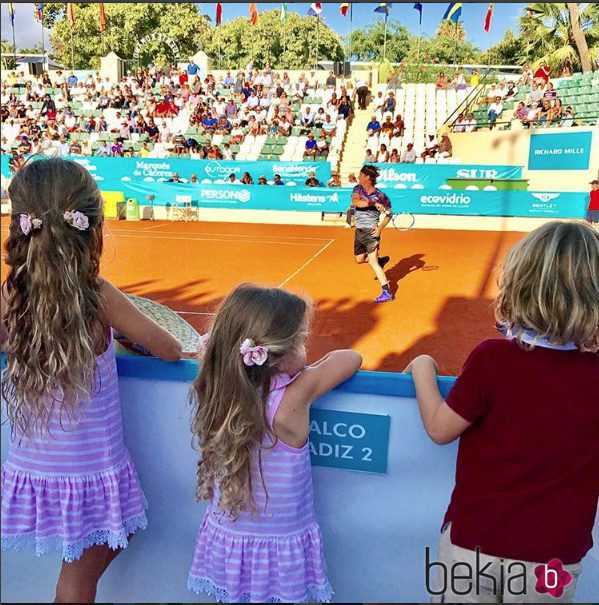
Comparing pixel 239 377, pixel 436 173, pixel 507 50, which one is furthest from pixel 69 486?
pixel 507 50

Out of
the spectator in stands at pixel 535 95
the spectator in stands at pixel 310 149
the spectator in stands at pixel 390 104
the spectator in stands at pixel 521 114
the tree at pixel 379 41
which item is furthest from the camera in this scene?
the tree at pixel 379 41

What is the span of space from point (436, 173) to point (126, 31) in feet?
109

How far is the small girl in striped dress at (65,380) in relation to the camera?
5.41 feet

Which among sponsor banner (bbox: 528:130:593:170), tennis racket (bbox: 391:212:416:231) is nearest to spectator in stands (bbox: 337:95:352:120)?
sponsor banner (bbox: 528:130:593:170)

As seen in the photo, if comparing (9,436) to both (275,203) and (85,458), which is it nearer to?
(85,458)

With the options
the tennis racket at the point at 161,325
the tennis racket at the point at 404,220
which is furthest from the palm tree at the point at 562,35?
the tennis racket at the point at 161,325

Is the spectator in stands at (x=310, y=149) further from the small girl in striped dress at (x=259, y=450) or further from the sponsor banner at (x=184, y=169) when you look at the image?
the small girl in striped dress at (x=259, y=450)

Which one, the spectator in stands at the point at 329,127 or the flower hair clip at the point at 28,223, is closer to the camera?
the flower hair clip at the point at 28,223

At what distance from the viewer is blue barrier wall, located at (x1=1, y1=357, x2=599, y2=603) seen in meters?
1.80

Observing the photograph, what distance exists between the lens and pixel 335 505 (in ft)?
6.30

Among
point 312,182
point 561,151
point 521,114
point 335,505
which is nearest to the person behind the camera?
point 335,505

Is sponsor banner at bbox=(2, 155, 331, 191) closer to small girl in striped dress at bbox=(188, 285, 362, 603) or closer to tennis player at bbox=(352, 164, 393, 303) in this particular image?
tennis player at bbox=(352, 164, 393, 303)

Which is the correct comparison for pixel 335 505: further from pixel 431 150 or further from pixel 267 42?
pixel 267 42

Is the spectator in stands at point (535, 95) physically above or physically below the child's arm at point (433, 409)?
above
